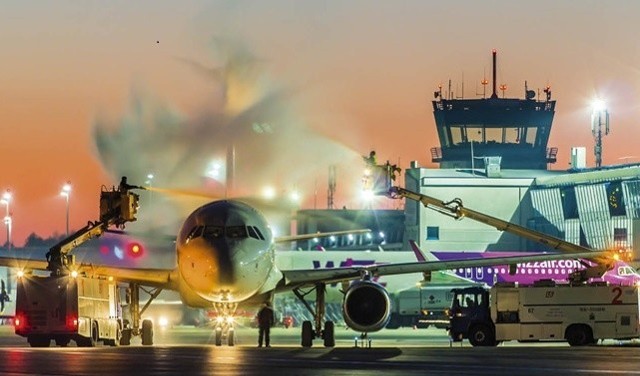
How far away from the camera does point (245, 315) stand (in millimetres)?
104125

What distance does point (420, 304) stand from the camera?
342ft

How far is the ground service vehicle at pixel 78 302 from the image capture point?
5712 cm

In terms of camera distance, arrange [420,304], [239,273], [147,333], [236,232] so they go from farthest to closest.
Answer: [420,304]
[147,333]
[236,232]
[239,273]

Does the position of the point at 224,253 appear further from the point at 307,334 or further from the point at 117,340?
the point at 117,340

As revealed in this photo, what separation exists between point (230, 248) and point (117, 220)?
32.4 ft

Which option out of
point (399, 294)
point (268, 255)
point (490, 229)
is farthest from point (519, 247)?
point (268, 255)

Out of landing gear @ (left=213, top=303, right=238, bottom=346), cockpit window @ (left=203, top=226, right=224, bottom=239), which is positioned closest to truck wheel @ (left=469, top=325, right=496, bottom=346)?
landing gear @ (left=213, top=303, right=238, bottom=346)

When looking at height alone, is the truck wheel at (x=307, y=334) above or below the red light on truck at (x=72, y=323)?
below

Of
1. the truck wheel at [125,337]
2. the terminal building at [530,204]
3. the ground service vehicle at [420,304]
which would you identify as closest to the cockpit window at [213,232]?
the truck wheel at [125,337]

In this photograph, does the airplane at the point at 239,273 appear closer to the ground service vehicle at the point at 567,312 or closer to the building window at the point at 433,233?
the ground service vehicle at the point at 567,312

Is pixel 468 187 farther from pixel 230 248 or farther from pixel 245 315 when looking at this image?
pixel 230 248

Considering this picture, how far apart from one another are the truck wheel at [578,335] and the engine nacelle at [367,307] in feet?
26.2

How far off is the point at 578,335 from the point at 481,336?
5139mm

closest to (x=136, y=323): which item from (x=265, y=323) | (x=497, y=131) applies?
(x=265, y=323)
